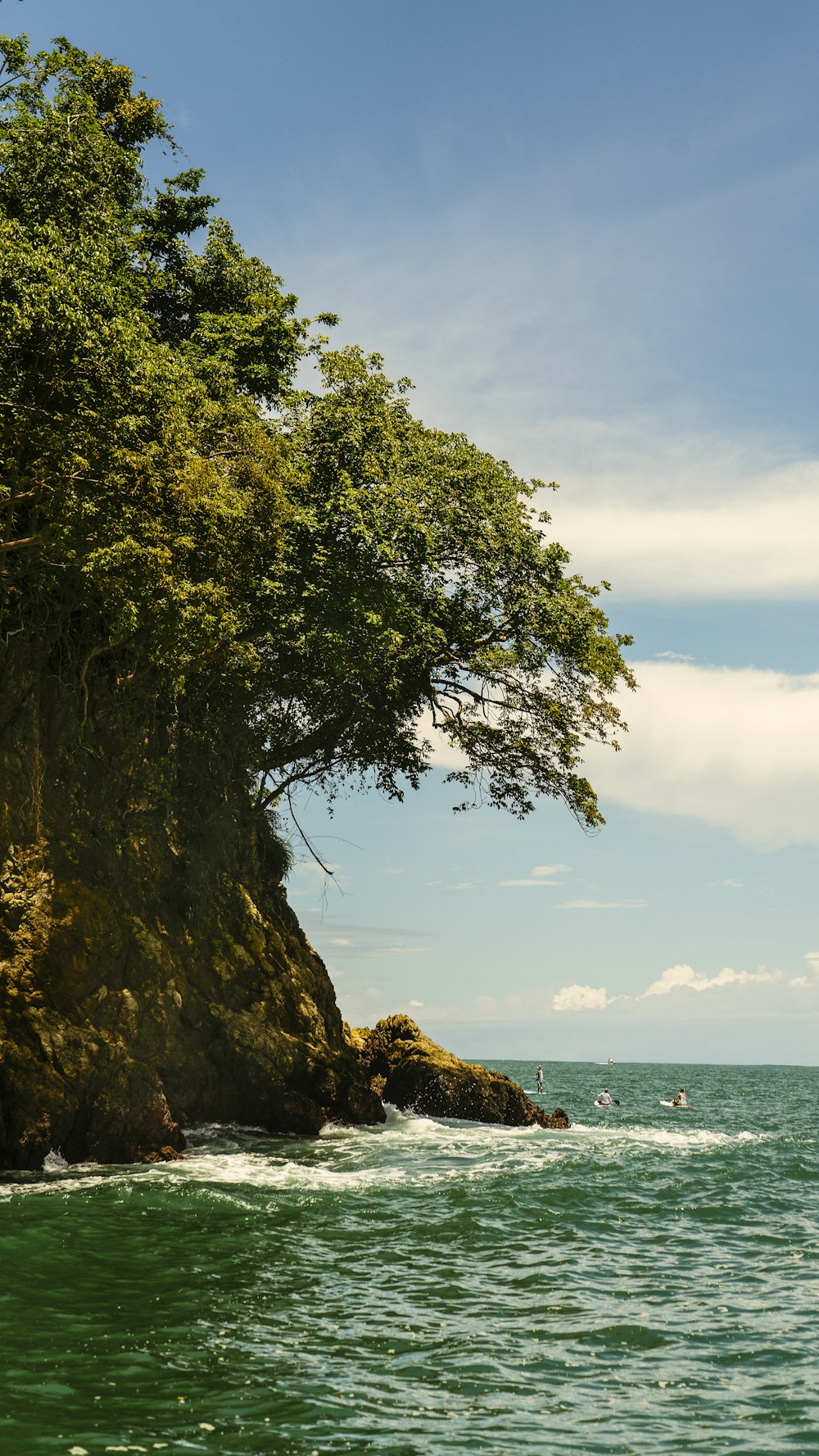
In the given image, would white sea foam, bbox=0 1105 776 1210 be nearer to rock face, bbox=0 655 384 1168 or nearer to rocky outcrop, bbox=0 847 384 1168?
rocky outcrop, bbox=0 847 384 1168

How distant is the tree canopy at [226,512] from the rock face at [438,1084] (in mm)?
8923

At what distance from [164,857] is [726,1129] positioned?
23.5 m

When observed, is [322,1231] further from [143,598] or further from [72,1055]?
[143,598]

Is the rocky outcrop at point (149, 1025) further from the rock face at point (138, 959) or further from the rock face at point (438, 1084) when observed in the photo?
the rock face at point (438, 1084)

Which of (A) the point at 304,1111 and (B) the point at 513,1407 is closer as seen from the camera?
(B) the point at 513,1407

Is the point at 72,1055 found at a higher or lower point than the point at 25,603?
lower

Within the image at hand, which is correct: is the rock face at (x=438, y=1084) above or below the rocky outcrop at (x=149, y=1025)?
below

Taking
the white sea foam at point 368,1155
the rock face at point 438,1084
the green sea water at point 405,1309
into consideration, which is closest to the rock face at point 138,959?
the white sea foam at point 368,1155

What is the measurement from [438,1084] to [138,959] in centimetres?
1397

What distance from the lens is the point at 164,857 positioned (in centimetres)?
2527

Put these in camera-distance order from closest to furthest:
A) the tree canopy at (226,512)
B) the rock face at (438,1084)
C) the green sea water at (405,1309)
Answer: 1. the green sea water at (405,1309)
2. the tree canopy at (226,512)
3. the rock face at (438,1084)

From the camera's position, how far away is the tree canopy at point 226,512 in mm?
18141

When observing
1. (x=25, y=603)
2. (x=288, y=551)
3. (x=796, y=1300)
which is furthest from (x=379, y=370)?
(x=796, y=1300)

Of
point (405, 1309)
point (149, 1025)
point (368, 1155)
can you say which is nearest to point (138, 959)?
point (149, 1025)
